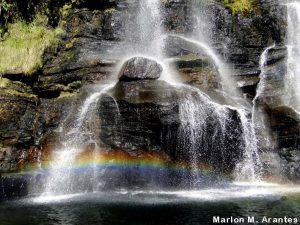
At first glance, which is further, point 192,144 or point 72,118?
point 72,118

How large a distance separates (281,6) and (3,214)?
2225 centimetres

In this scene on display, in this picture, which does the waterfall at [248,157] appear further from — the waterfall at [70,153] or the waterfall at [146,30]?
the waterfall at [146,30]

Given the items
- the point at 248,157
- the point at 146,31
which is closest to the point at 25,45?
the point at 146,31

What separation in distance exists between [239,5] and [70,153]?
15657 millimetres

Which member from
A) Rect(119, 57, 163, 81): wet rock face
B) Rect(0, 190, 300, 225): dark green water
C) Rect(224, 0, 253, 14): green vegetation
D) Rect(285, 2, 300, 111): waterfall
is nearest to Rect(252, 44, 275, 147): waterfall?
Rect(285, 2, 300, 111): waterfall

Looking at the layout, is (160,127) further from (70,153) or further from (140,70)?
(70,153)

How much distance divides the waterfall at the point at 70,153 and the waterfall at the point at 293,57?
11339 mm

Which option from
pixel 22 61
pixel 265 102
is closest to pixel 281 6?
pixel 265 102

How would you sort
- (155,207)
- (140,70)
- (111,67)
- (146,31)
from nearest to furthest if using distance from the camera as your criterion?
(155,207) < (140,70) < (111,67) < (146,31)

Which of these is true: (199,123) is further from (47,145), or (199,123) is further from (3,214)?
(3,214)

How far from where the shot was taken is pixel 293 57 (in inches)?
1090

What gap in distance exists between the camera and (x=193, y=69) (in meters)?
25.4

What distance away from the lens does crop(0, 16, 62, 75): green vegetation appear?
82.9 feet

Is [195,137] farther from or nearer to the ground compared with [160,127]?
nearer to the ground
